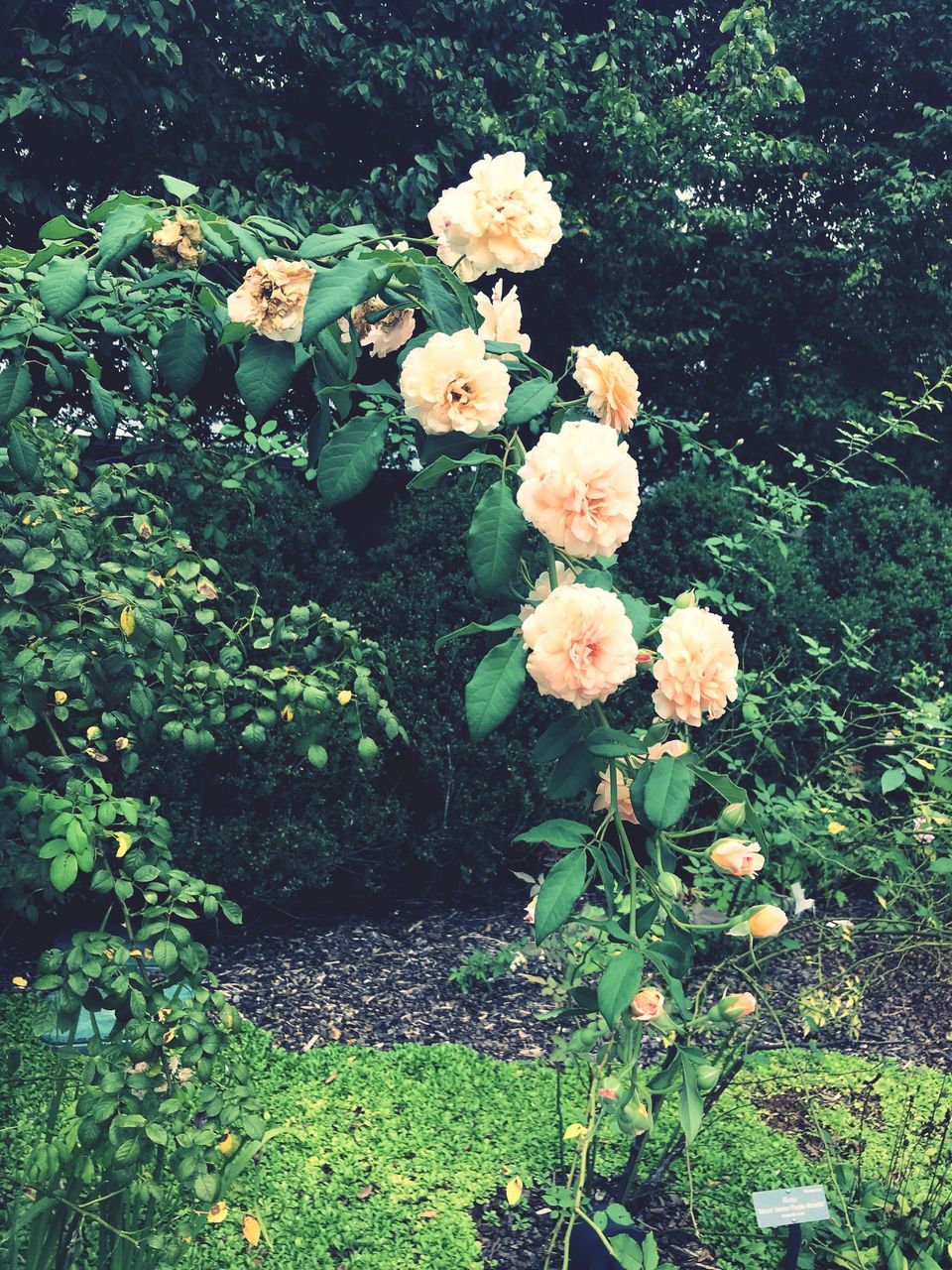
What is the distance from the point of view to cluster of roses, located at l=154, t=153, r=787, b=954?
1.35 m

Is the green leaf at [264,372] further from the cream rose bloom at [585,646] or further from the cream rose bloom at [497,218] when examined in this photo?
the cream rose bloom at [585,646]

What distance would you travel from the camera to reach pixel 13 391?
150cm

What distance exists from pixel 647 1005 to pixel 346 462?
95 centimetres

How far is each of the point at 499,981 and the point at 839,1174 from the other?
1.48 metres

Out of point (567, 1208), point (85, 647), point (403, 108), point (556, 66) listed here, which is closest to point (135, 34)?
point (403, 108)

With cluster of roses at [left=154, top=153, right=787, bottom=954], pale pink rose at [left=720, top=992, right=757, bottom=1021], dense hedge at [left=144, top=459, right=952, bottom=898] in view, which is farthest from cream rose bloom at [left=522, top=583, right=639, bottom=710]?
dense hedge at [left=144, top=459, right=952, bottom=898]

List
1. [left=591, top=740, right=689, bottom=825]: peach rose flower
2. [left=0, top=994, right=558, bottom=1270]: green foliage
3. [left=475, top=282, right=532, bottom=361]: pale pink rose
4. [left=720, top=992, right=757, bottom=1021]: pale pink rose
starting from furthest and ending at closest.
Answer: [left=0, top=994, right=558, bottom=1270]: green foliage, [left=720, top=992, right=757, bottom=1021]: pale pink rose, [left=475, top=282, right=532, bottom=361]: pale pink rose, [left=591, top=740, right=689, bottom=825]: peach rose flower

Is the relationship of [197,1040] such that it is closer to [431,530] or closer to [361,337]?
[361,337]

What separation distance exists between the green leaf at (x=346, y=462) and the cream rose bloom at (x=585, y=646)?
0.33 metres

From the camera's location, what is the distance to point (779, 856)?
4305 mm

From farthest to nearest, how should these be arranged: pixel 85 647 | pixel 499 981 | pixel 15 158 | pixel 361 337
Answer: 1. pixel 15 158
2. pixel 499 981
3. pixel 85 647
4. pixel 361 337

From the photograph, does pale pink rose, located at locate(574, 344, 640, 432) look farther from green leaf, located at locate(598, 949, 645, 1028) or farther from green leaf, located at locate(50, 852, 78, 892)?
green leaf, located at locate(50, 852, 78, 892)

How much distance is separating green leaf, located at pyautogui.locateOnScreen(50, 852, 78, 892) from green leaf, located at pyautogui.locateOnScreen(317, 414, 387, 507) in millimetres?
859

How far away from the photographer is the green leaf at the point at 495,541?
4.73ft
